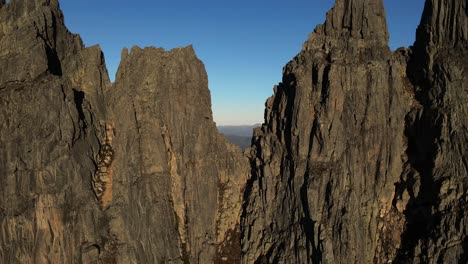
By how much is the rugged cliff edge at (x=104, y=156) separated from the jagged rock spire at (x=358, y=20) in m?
27.4

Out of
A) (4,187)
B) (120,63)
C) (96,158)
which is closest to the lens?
(4,187)

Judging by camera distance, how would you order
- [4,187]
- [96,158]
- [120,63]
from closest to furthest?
[4,187] < [96,158] < [120,63]

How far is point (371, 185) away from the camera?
6675 centimetres

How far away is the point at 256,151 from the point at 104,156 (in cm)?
2862

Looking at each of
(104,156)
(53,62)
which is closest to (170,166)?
(104,156)

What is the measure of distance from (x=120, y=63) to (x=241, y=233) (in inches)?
1476

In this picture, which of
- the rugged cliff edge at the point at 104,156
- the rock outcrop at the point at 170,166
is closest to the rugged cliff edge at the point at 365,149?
the rock outcrop at the point at 170,166

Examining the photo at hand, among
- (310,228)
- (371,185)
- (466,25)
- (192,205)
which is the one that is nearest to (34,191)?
(192,205)

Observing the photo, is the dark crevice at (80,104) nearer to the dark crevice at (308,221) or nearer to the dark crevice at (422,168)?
the dark crevice at (308,221)

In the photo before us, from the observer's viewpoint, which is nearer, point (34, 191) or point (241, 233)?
point (34, 191)

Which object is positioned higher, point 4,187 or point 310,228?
point 4,187

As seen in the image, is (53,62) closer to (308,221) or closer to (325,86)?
(325,86)

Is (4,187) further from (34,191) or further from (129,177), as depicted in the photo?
(129,177)

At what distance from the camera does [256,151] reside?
7525 centimetres
